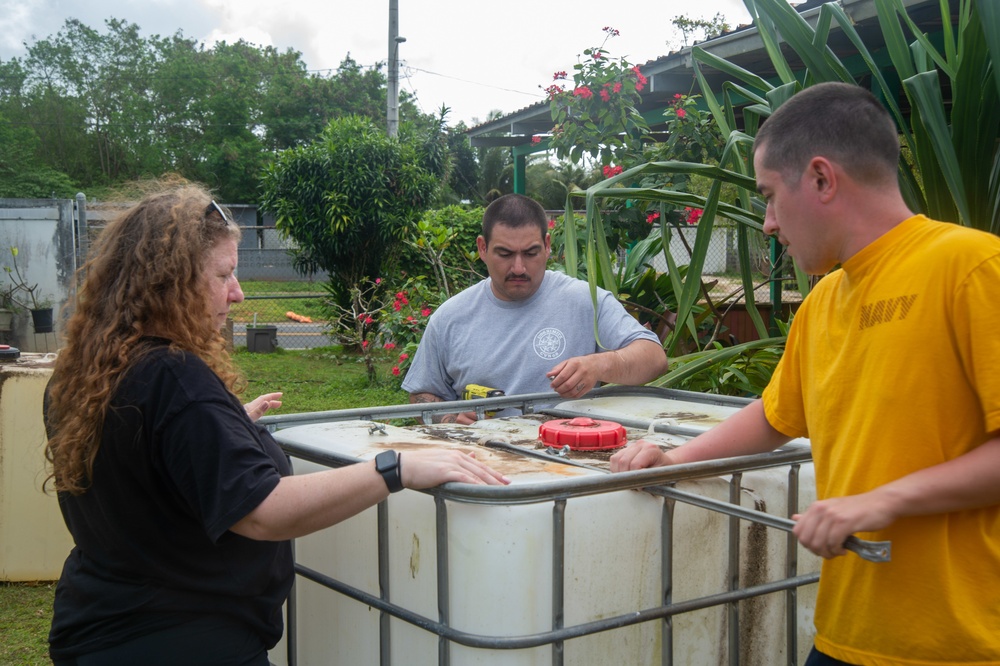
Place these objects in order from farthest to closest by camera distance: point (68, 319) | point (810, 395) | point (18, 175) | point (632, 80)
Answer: point (18, 175) → point (632, 80) → point (68, 319) → point (810, 395)

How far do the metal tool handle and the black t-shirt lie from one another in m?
0.88

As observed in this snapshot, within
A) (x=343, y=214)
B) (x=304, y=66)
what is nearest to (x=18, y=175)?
(x=304, y=66)

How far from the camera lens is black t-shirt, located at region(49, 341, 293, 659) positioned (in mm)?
1504

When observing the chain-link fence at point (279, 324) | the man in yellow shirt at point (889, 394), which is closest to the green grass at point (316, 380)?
the chain-link fence at point (279, 324)

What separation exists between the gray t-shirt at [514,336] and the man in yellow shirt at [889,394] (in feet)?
5.25

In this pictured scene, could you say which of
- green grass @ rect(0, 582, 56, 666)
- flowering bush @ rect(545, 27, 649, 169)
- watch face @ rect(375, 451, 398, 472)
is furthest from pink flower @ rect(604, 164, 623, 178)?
watch face @ rect(375, 451, 398, 472)

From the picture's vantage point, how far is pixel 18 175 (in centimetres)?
3788

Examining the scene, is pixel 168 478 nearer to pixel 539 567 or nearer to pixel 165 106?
pixel 539 567

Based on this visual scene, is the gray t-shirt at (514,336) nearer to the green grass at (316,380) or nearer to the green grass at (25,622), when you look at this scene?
the green grass at (25,622)

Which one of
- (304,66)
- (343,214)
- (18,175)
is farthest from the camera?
(304,66)

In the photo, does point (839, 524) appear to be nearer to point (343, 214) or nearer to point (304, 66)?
point (343, 214)

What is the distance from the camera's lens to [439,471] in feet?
4.66

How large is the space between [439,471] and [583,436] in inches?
19.9

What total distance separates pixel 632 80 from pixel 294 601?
5.14m
